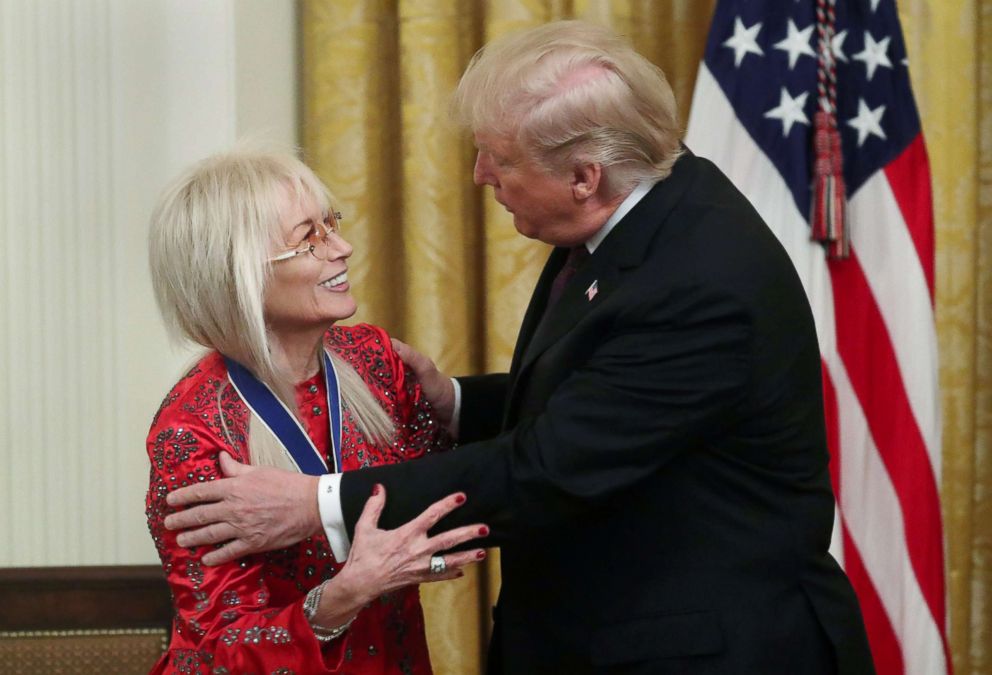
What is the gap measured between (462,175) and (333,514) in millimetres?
1591

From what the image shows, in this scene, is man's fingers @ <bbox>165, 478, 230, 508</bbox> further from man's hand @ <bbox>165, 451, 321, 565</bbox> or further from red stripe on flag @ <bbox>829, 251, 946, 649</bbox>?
red stripe on flag @ <bbox>829, 251, 946, 649</bbox>

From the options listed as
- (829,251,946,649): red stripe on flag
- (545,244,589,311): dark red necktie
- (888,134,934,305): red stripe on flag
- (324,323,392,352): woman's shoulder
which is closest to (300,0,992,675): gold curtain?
(888,134,934,305): red stripe on flag

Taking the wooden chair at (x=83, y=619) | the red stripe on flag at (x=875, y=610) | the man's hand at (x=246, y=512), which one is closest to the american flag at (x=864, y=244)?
the red stripe on flag at (x=875, y=610)

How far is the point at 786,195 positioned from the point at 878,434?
2.21 feet

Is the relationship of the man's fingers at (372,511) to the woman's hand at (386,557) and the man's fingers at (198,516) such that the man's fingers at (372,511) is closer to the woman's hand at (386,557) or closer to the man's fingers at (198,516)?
the woman's hand at (386,557)

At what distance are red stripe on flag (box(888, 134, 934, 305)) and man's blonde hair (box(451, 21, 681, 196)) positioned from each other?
119cm

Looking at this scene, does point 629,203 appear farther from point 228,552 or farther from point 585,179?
point 228,552

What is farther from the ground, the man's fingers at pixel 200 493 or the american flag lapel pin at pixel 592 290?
the american flag lapel pin at pixel 592 290

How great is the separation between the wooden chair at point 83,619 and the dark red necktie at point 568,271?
1372mm

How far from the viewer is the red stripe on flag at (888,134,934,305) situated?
3.05 metres

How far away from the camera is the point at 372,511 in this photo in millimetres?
1910

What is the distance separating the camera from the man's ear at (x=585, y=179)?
2.04 metres

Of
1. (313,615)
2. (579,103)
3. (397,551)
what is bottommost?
(313,615)

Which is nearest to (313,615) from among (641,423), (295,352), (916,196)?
(295,352)
